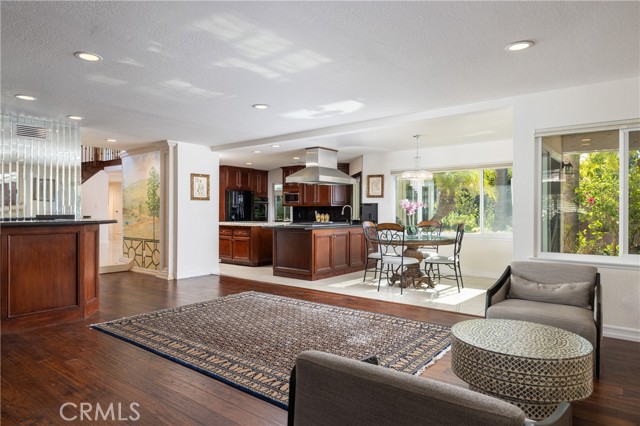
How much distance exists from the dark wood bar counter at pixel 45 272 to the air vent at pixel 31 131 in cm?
193

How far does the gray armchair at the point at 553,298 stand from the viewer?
2.62 metres

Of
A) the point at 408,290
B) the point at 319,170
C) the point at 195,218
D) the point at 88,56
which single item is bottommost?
the point at 408,290

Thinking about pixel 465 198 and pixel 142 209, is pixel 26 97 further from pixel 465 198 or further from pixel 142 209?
pixel 465 198

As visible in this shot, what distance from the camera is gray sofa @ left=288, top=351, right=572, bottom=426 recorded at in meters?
0.79

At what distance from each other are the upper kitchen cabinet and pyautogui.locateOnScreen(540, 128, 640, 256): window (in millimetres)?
7788

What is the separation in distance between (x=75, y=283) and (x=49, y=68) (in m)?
2.14

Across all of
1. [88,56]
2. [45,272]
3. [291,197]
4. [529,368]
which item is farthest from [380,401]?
[291,197]

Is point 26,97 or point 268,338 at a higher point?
point 26,97

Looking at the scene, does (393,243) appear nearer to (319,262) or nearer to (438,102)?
(319,262)

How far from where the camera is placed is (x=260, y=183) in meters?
10.8

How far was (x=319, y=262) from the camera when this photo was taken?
656 cm

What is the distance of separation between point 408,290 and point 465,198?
2.54 meters

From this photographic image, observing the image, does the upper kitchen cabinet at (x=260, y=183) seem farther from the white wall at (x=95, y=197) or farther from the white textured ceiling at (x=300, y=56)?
the white textured ceiling at (x=300, y=56)

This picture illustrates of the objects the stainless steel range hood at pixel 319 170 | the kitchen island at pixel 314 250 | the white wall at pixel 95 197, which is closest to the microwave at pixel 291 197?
the stainless steel range hood at pixel 319 170
